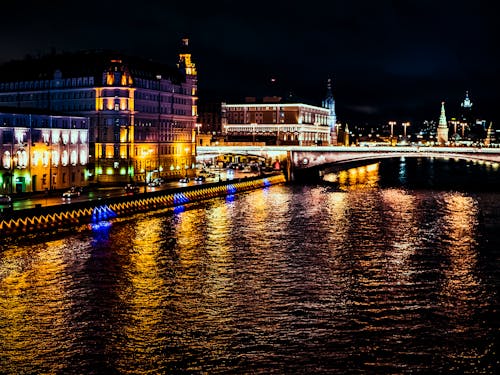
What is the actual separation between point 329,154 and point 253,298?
3135 inches

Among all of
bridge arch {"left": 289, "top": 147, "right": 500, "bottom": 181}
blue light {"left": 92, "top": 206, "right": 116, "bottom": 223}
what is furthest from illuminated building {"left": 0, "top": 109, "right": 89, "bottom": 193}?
bridge arch {"left": 289, "top": 147, "right": 500, "bottom": 181}

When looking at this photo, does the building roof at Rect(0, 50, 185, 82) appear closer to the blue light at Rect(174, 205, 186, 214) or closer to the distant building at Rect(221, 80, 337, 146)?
the blue light at Rect(174, 205, 186, 214)

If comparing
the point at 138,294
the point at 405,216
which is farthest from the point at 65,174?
the point at 138,294

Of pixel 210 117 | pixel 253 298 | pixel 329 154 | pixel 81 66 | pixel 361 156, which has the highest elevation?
pixel 81 66

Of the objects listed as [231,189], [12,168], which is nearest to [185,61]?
[231,189]

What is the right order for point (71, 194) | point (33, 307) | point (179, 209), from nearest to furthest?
point (33, 307) → point (71, 194) → point (179, 209)

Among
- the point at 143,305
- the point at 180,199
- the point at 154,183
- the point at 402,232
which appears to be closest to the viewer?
the point at 143,305

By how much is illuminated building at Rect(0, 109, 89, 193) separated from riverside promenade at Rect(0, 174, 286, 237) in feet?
37.2

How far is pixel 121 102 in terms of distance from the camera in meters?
93.8

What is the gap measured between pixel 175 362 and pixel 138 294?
31.2 ft

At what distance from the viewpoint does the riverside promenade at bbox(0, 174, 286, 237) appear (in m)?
51.0

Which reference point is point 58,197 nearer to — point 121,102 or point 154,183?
point 154,183

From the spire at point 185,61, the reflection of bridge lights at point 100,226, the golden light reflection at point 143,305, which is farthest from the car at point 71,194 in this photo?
the spire at point 185,61

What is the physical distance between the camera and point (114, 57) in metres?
98.2
